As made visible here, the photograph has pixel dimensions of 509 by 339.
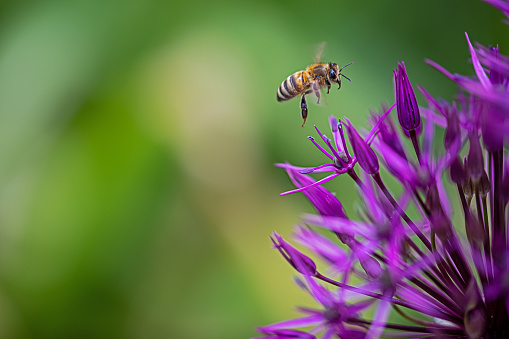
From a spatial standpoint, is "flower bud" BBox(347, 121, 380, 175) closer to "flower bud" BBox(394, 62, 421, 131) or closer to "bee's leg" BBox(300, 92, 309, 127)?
"flower bud" BBox(394, 62, 421, 131)

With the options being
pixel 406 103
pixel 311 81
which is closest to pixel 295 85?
pixel 311 81

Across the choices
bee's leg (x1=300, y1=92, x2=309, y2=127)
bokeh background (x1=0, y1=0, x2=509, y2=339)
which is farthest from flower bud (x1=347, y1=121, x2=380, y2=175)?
bokeh background (x1=0, y1=0, x2=509, y2=339)

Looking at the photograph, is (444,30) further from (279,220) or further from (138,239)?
(138,239)

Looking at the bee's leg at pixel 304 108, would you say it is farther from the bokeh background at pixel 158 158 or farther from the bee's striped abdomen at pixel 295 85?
the bokeh background at pixel 158 158

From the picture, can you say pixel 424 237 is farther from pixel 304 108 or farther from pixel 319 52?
pixel 319 52

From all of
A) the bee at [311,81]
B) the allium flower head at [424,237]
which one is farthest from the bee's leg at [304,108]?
the allium flower head at [424,237]

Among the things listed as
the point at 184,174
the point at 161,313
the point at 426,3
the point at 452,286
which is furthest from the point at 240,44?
the point at 452,286

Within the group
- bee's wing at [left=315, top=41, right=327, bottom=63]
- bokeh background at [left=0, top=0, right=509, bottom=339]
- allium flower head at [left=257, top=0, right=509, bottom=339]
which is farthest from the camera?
bokeh background at [left=0, top=0, right=509, bottom=339]
